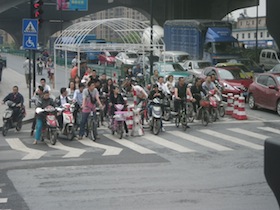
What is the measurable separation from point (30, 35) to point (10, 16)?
82494 millimetres

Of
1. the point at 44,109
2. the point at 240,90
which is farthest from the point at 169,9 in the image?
the point at 44,109

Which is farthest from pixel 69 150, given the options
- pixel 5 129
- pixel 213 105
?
pixel 213 105

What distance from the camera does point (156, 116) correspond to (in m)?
15.9

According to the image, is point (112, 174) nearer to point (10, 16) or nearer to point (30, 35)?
point (30, 35)

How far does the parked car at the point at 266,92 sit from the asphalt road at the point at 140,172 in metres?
3.53

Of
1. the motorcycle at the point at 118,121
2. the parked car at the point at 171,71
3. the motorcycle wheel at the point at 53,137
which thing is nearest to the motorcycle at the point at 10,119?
the motorcycle wheel at the point at 53,137

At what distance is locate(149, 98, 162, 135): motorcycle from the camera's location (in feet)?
52.0

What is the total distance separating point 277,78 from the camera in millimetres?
20594

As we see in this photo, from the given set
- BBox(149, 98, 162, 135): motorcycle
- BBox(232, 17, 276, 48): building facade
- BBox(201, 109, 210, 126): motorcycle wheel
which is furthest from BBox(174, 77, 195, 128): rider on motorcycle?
BBox(232, 17, 276, 48): building facade

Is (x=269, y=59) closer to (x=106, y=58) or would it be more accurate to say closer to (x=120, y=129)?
(x=106, y=58)

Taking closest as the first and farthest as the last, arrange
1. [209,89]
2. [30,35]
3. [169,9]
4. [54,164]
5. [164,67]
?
[54,164] → [209,89] → [30,35] → [164,67] → [169,9]

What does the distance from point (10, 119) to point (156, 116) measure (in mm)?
Result: 4270

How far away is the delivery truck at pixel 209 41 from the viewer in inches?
1521

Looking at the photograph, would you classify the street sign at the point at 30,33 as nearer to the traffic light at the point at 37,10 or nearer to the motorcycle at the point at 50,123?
the traffic light at the point at 37,10
